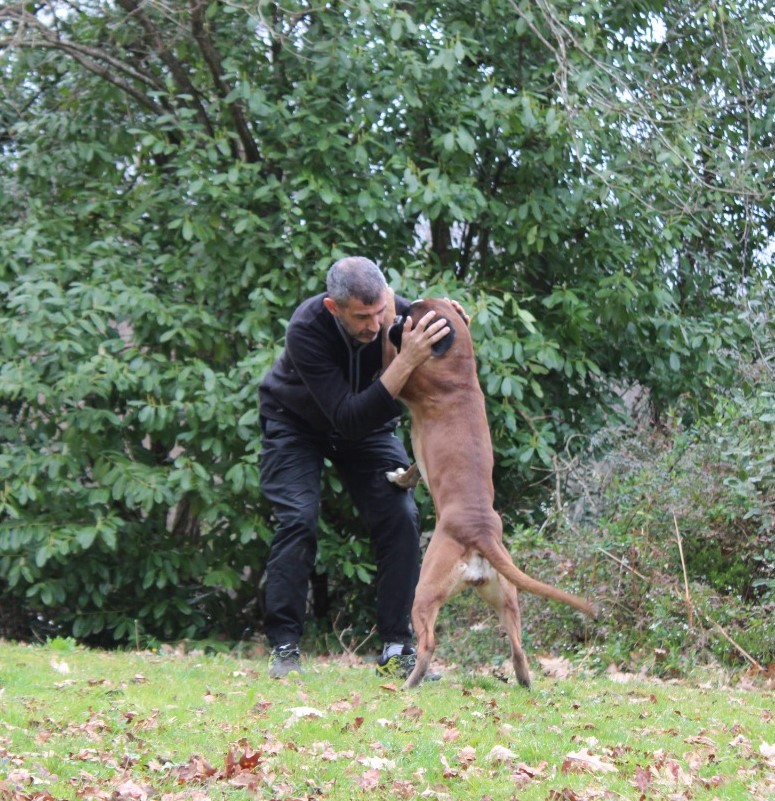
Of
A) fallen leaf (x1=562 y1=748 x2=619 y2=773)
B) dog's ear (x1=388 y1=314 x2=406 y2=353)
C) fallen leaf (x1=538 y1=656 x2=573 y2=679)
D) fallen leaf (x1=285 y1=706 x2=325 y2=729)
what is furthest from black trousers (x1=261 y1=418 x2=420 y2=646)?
fallen leaf (x1=562 y1=748 x2=619 y2=773)

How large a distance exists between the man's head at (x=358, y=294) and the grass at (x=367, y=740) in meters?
1.70

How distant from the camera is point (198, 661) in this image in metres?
7.07

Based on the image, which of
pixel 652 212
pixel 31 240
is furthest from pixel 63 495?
pixel 652 212

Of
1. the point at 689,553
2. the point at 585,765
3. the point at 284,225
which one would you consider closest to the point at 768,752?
the point at 585,765

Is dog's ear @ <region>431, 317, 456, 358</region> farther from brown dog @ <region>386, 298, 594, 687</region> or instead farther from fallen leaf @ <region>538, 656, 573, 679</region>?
fallen leaf @ <region>538, 656, 573, 679</region>

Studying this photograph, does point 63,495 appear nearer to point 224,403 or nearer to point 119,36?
point 224,403

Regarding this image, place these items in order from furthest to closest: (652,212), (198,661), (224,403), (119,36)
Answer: (119,36), (652,212), (224,403), (198,661)

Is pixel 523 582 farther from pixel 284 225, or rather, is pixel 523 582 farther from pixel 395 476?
pixel 284 225

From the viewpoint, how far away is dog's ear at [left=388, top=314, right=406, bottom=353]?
5.78 metres

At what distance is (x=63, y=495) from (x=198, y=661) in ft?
7.18

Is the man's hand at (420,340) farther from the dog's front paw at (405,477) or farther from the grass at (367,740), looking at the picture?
the grass at (367,740)

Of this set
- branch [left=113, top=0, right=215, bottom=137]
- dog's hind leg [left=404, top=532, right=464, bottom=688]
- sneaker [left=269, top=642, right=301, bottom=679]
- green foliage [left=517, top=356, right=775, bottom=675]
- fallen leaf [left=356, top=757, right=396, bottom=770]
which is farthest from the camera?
branch [left=113, top=0, right=215, bottom=137]

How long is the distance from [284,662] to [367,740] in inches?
59.1

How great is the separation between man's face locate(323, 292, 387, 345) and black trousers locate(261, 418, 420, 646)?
650mm
